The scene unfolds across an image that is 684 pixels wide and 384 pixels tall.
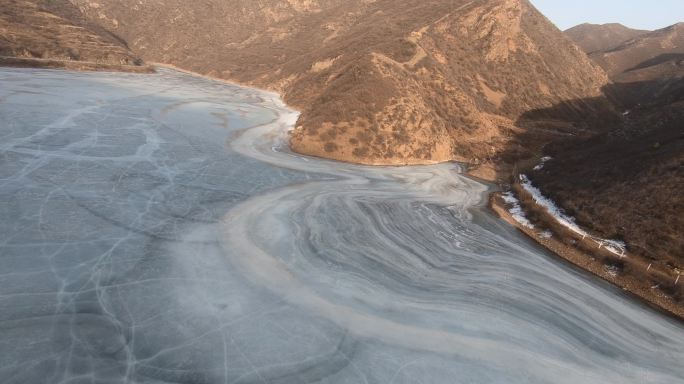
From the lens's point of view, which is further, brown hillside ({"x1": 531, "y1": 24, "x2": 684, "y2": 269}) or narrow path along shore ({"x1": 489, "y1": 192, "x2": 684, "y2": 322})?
brown hillside ({"x1": 531, "y1": 24, "x2": 684, "y2": 269})

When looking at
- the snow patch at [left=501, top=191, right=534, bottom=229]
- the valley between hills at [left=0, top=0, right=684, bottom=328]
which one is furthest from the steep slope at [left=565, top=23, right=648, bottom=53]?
the snow patch at [left=501, top=191, right=534, bottom=229]

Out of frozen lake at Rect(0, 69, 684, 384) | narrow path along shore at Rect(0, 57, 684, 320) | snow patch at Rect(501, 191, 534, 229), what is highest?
snow patch at Rect(501, 191, 534, 229)

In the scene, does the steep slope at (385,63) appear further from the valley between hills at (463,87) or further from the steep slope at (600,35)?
the steep slope at (600,35)

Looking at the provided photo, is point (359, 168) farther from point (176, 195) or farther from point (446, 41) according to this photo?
point (446, 41)

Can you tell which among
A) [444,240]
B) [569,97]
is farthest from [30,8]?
[569,97]

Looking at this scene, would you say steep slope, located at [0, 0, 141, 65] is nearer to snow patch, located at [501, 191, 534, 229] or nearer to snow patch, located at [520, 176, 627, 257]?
snow patch, located at [501, 191, 534, 229]

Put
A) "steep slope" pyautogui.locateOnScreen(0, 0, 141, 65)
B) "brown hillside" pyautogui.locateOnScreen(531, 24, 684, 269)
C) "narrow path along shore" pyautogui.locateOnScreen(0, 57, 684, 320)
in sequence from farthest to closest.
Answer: "steep slope" pyautogui.locateOnScreen(0, 0, 141, 65) → "brown hillside" pyautogui.locateOnScreen(531, 24, 684, 269) → "narrow path along shore" pyautogui.locateOnScreen(0, 57, 684, 320)

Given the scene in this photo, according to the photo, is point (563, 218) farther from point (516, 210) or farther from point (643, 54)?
point (643, 54)
